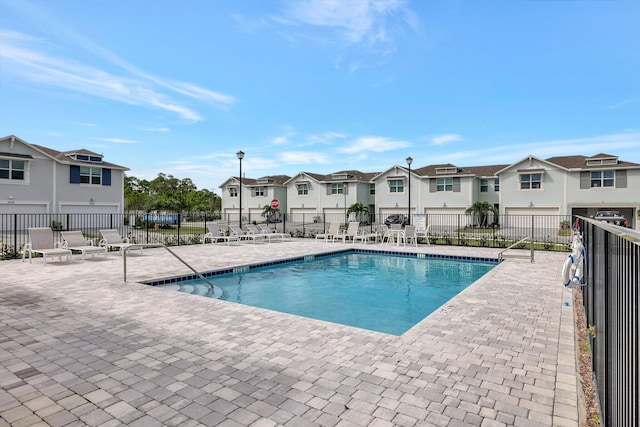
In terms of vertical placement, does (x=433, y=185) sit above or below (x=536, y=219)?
above

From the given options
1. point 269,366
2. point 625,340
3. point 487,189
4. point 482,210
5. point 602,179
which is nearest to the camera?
point 625,340

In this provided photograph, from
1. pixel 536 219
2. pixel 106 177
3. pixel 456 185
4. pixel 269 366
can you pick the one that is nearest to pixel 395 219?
pixel 456 185

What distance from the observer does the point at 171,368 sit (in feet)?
12.1

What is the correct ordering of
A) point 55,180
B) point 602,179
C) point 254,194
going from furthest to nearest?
point 254,194 → point 602,179 → point 55,180

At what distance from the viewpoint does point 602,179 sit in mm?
29953

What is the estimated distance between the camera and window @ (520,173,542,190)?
31.8 metres

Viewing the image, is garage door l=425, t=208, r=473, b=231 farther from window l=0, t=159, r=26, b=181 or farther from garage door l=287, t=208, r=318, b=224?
window l=0, t=159, r=26, b=181

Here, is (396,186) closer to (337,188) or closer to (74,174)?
(337,188)

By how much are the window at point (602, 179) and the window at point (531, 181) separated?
3.88m

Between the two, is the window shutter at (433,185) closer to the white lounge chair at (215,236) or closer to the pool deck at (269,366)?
the white lounge chair at (215,236)

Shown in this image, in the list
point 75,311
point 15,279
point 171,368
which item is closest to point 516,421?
point 171,368

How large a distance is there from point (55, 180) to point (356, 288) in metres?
27.3

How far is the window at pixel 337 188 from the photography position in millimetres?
41656

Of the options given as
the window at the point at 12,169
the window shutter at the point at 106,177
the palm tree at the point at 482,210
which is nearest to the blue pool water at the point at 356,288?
the palm tree at the point at 482,210
